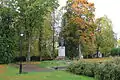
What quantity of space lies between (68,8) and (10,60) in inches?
632

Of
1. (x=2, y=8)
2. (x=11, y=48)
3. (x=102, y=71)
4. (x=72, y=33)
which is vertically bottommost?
(x=102, y=71)

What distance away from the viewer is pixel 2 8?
38.6 meters

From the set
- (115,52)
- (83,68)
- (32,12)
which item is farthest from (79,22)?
(83,68)

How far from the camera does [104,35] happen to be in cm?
5628

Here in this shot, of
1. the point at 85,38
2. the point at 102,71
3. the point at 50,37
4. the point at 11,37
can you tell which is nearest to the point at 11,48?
Answer: the point at 11,37

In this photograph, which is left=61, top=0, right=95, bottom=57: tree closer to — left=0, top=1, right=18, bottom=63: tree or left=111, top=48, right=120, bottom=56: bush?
left=111, top=48, right=120, bottom=56: bush

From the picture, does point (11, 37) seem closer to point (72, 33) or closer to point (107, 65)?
point (72, 33)

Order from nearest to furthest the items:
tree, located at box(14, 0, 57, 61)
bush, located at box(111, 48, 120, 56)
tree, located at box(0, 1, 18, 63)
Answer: tree, located at box(14, 0, 57, 61) → tree, located at box(0, 1, 18, 63) → bush, located at box(111, 48, 120, 56)

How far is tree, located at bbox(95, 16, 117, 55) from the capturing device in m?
56.3

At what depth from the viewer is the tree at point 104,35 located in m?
56.3

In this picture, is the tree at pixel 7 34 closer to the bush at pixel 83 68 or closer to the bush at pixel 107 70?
the bush at pixel 83 68

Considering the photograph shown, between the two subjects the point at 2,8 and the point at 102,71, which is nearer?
the point at 102,71

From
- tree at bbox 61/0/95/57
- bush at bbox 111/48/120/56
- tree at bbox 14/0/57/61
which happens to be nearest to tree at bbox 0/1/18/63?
tree at bbox 14/0/57/61

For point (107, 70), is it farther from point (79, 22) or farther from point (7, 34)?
point (79, 22)
